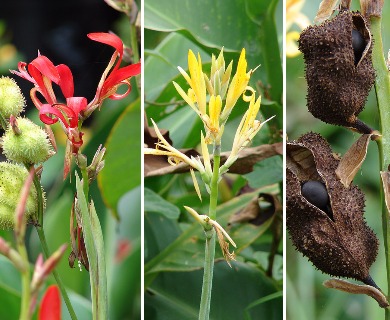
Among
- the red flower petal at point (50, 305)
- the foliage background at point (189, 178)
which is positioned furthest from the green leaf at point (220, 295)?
the red flower petal at point (50, 305)

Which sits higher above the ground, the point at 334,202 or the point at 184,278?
the point at 334,202

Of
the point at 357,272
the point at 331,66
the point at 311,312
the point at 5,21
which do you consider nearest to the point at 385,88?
the point at 331,66

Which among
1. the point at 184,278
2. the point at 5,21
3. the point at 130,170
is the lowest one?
the point at 184,278

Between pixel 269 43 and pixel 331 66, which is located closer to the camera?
pixel 331 66

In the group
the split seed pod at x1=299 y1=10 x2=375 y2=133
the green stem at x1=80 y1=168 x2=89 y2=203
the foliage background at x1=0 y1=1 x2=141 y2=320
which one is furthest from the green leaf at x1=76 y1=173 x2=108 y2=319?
the split seed pod at x1=299 y1=10 x2=375 y2=133

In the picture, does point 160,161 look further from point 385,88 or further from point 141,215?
point 385,88

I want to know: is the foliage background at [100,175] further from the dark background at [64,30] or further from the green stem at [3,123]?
the green stem at [3,123]
